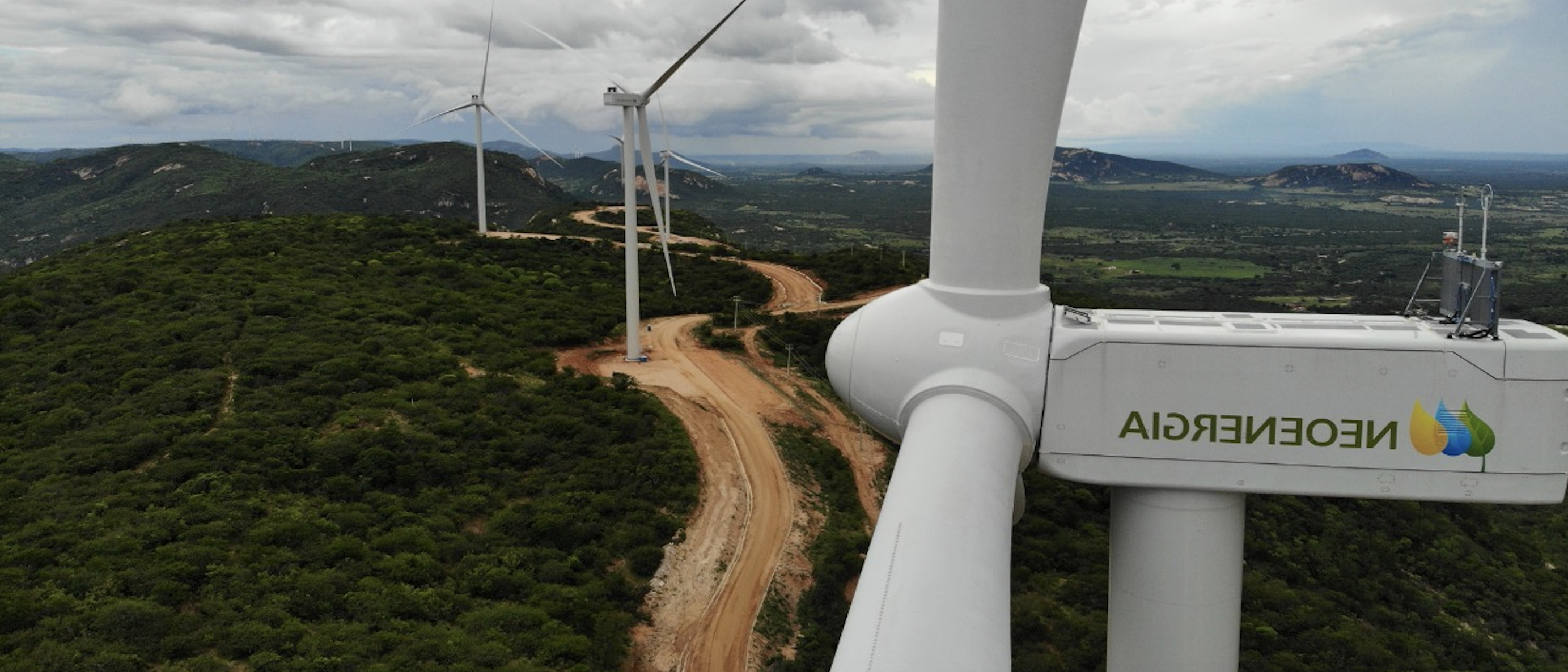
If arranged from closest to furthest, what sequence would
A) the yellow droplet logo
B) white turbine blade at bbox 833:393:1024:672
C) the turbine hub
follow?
white turbine blade at bbox 833:393:1024:672 < the yellow droplet logo < the turbine hub

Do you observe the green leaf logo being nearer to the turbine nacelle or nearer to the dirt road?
the dirt road

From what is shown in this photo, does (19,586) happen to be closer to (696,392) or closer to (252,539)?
(252,539)

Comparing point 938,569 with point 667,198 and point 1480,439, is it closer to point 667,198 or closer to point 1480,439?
point 1480,439

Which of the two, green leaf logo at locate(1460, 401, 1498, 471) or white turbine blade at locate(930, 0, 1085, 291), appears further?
green leaf logo at locate(1460, 401, 1498, 471)

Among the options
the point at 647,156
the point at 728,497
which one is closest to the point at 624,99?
the point at 647,156

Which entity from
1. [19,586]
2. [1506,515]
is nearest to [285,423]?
[19,586]

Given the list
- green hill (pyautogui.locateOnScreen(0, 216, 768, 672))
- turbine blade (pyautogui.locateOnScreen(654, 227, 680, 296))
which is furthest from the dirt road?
turbine blade (pyautogui.locateOnScreen(654, 227, 680, 296))
